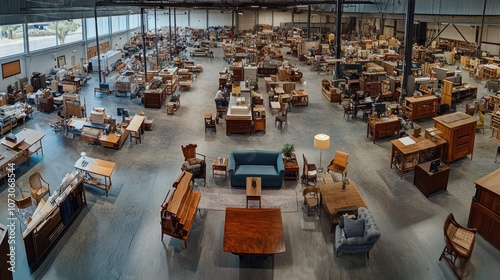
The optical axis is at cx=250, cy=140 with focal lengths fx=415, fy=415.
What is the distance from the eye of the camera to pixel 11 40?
26.6 metres

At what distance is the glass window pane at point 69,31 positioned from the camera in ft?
111

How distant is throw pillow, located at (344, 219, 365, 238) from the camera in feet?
33.1

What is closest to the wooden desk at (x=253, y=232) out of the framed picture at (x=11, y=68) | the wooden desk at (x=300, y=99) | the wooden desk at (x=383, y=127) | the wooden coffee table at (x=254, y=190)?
the wooden coffee table at (x=254, y=190)

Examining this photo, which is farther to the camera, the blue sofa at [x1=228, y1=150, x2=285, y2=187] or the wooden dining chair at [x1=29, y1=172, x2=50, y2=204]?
the blue sofa at [x1=228, y1=150, x2=285, y2=187]

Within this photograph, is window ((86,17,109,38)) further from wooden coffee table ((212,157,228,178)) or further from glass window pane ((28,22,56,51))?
wooden coffee table ((212,157,228,178))

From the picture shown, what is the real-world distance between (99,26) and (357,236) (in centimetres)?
4050

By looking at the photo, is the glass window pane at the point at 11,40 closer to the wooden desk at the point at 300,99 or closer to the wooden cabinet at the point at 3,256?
the wooden desk at the point at 300,99

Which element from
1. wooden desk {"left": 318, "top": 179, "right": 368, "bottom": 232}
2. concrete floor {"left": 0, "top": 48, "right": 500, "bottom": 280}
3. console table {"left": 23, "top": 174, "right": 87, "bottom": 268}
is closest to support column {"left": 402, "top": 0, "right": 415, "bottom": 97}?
concrete floor {"left": 0, "top": 48, "right": 500, "bottom": 280}

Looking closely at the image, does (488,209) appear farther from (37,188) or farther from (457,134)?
(37,188)

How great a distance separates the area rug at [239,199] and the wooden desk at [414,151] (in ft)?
14.1

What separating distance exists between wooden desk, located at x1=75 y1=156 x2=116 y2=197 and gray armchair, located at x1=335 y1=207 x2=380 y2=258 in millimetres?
7545

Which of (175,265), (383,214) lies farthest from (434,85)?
(175,265)

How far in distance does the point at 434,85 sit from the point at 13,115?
2304cm

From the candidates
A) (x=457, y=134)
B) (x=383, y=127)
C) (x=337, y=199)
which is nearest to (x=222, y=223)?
(x=337, y=199)
